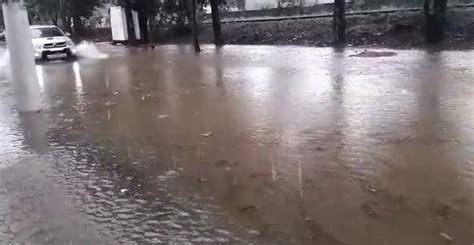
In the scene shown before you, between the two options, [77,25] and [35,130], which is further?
[77,25]

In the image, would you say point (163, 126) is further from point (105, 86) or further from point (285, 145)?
point (105, 86)

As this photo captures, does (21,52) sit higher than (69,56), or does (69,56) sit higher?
(21,52)

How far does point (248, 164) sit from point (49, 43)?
66.2 ft

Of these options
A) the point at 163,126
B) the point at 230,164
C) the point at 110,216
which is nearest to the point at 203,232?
the point at 110,216

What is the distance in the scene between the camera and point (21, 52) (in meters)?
10.6

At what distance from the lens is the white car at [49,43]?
2419 centimetres

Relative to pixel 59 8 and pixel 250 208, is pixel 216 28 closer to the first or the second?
pixel 59 8

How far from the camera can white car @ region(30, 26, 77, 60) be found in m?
24.2

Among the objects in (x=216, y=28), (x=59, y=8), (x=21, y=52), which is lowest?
(x=216, y=28)

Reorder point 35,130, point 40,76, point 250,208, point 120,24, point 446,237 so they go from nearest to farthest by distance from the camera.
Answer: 1. point 446,237
2. point 250,208
3. point 35,130
4. point 40,76
5. point 120,24

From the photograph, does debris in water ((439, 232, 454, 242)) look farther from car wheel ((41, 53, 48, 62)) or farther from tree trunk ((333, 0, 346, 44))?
car wheel ((41, 53, 48, 62))

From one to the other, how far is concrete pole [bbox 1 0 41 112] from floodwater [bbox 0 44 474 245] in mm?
483

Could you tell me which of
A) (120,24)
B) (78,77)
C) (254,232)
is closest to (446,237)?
(254,232)

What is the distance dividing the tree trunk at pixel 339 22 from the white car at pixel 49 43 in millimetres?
11765
